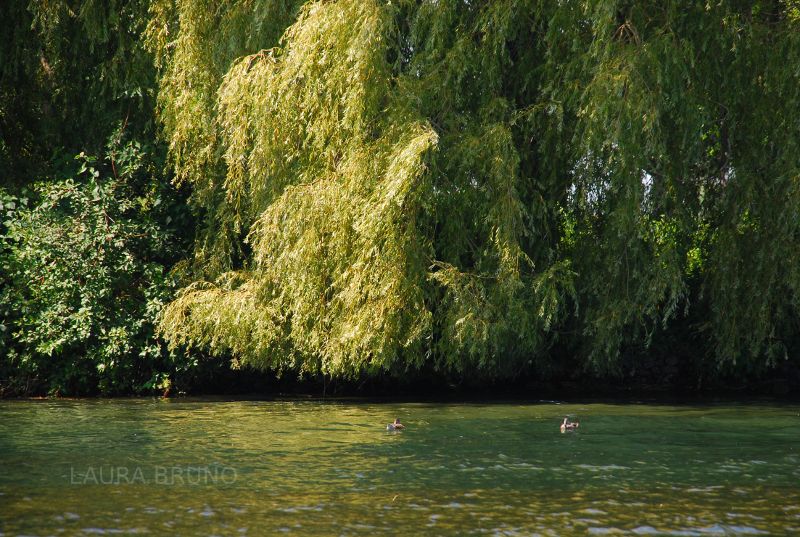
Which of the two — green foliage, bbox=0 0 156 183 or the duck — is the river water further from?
green foliage, bbox=0 0 156 183

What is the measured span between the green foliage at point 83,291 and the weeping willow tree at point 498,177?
52.9 inches

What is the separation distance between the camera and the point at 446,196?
16.6 meters

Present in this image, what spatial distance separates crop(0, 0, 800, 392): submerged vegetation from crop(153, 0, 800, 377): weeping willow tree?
0.13 feet

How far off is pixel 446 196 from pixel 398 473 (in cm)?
650

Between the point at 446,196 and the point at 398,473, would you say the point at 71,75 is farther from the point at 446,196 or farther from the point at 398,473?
the point at 398,473

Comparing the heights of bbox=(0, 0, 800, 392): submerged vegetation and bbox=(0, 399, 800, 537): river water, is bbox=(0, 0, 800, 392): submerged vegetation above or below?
above

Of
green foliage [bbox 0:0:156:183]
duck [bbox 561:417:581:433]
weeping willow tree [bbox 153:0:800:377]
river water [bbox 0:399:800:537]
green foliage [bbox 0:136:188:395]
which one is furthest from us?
green foliage [bbox 0:0:156:183]

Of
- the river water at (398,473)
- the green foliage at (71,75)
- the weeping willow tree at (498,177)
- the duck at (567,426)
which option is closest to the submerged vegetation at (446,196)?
the weeping willow tree at (498,177)

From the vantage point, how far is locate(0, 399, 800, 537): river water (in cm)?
873

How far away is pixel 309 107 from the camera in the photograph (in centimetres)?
1694

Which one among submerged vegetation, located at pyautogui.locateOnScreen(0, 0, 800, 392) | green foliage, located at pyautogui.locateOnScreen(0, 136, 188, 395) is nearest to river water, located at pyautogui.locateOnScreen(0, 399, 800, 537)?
submerged vegetation, located at pyautogui.locateOnScreen(0, 0, 800, 392)

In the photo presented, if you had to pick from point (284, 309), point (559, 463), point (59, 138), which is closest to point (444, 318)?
point (284, 309)

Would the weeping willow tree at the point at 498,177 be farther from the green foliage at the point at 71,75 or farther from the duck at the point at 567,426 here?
the green foliage at the point at 71,75

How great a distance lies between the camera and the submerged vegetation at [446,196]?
16359 mm
